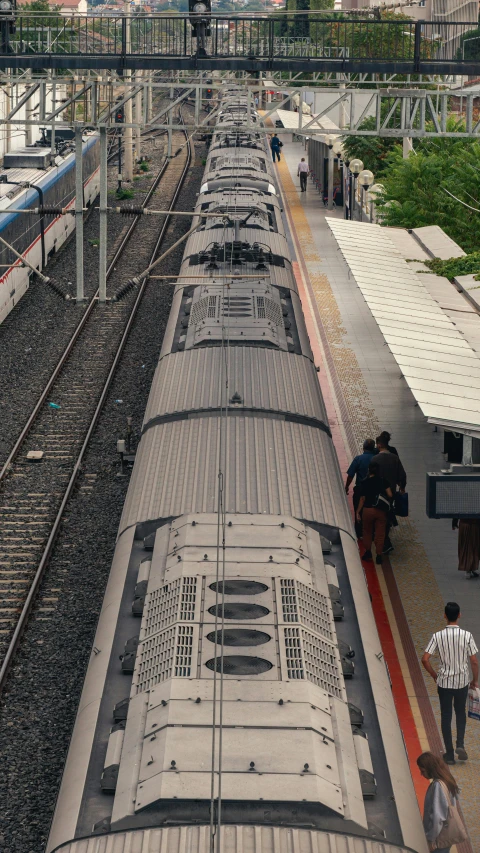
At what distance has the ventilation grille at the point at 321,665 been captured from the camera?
749cm

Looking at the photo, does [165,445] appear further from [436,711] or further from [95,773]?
[95,773]

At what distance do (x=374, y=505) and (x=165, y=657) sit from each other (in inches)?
265

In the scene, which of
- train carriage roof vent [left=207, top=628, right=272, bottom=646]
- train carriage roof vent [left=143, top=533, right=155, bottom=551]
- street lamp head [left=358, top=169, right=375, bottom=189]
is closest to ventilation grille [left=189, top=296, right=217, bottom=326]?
train carriage roof vent [left=143, top=533, right=155, bottom=551]

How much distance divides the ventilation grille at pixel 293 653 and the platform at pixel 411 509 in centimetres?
240

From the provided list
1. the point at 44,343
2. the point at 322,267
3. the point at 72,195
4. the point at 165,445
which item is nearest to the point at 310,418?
the point at 165,445

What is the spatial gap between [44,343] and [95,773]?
61.0 feet

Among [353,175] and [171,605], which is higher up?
[353,175]

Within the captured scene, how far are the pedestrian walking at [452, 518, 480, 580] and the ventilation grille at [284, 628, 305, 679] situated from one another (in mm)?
5813

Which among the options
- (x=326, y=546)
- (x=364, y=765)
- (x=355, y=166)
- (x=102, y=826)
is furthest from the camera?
(x=355, y=166)

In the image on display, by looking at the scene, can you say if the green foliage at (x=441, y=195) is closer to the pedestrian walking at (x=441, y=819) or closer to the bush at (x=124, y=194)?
the bush at (x=124, y=194)

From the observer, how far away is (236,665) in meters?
7.46

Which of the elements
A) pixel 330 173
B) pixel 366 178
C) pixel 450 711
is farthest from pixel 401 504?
pixel 330 173

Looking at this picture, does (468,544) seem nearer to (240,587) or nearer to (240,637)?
(240,587)

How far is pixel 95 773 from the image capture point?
6973mm
